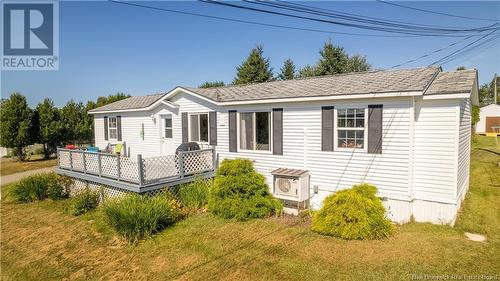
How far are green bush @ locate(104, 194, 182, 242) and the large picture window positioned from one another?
5394mm

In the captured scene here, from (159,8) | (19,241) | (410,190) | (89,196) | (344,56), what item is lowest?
(19,241)

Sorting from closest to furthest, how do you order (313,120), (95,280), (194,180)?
(95,280)
(313,120)
(194,180)

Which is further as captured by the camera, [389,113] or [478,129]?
[478,129]

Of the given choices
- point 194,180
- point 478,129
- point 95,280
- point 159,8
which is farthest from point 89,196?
point 478,129

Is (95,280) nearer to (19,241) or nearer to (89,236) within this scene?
(89,236)

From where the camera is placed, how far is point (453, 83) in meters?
7.86

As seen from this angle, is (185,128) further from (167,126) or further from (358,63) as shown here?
(358,63)

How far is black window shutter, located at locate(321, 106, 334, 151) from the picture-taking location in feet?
28.7

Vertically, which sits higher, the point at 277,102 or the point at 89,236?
the point at 277,102

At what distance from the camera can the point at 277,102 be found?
9656mm

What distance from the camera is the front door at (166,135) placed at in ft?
44.1

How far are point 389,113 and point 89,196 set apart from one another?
10.2 m

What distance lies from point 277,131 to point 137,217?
4980 mm

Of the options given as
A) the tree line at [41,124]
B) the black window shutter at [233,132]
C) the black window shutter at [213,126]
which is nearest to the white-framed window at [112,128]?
the black window shutter at [213,126]
